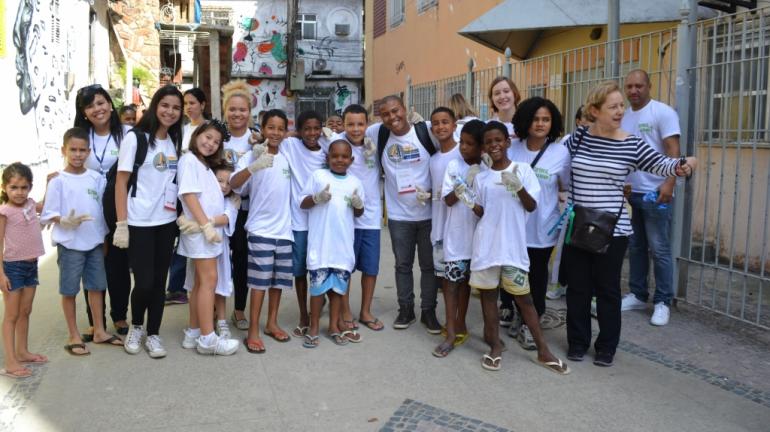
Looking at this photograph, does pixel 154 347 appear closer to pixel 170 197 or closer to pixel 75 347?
pixel 75 347

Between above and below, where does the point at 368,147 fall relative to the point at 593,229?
above

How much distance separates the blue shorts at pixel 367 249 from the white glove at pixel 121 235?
157 cm

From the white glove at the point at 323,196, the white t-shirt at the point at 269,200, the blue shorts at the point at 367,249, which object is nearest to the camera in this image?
the white glove at the point at 323,196

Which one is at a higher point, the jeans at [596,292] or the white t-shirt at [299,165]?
the white t-shirt at [299,165]

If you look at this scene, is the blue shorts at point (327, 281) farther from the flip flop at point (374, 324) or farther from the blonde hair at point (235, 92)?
the blonde hair at point (235, 92)

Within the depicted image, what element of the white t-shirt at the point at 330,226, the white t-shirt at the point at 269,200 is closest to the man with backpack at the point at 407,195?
the white t-shirt at the point at 330,226

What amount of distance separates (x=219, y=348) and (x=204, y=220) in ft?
2.81

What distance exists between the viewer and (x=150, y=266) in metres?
4.32

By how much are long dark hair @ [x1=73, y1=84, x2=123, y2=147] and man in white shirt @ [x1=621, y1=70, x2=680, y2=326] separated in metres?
3.75

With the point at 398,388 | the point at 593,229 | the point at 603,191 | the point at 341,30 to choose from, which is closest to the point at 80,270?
the point at 398,388

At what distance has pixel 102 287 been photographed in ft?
14.6

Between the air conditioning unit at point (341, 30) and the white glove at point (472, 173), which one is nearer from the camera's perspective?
the white glove at point (472, 173)

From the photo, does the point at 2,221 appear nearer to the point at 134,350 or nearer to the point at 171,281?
the point at 134,350

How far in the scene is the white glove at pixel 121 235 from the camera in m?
4.12
